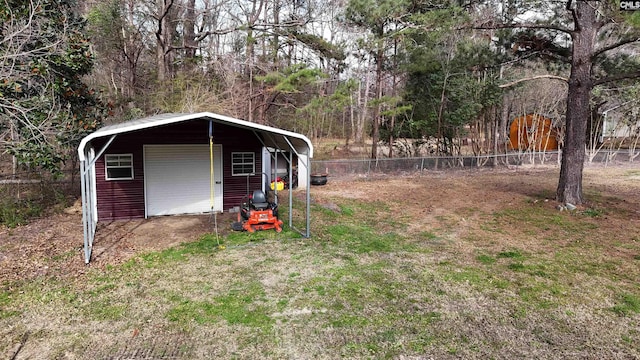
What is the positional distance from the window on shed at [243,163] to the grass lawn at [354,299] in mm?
2647

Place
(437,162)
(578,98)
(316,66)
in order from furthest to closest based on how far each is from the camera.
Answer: (437,162)
(316,66)
(578,98)

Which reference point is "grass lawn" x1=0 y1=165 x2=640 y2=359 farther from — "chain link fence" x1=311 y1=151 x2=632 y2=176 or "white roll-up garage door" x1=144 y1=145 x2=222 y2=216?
"chain link fence" x1=311 y1=151 x2=632 y2=176

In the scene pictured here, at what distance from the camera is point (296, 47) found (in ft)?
54.2

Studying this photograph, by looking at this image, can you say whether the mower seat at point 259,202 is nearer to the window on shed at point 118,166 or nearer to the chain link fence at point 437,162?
the window on shed at point 118,166

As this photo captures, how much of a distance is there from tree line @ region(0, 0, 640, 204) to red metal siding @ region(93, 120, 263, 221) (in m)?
1.13

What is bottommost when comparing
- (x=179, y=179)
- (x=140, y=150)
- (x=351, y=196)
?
(x=351, y=196)

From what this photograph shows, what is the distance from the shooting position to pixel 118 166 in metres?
9.10

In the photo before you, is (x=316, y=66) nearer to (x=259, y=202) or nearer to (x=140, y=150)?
(x=140, y=150)

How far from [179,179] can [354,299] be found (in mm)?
6440

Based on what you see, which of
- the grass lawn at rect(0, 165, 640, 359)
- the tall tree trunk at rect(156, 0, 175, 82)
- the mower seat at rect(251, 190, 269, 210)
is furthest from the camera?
the tall tree trunk at rect(156, 0, 175, 82)

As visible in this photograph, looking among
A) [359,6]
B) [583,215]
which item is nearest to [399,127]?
[359,6]

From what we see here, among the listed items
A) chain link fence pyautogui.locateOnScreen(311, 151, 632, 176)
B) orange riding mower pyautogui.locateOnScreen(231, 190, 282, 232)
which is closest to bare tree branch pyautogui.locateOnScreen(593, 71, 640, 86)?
chain link fence pyautogui.locateOnScreen(311, 151, 632, 176)

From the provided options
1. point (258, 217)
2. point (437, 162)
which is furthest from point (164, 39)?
point (437, 162)

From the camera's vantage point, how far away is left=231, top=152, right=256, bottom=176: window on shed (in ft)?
33.1
